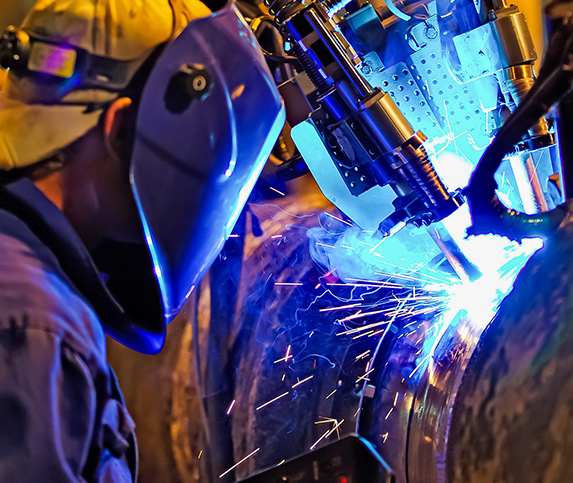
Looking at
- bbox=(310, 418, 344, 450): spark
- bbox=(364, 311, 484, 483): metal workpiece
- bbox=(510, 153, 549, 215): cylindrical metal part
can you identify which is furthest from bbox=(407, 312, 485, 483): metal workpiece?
bbox=(510, 153, 549, 215): cylindrical metal part

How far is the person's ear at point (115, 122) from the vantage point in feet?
2.72

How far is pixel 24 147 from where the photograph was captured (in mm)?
817

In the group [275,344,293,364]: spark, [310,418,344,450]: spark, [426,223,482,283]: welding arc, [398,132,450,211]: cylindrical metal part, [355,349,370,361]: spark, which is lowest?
[310,418,344,450]: spark

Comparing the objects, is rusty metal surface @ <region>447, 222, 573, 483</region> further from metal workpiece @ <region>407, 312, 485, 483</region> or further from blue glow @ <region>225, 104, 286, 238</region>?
blue glow @ <region>225, 104, 286, 238</region>

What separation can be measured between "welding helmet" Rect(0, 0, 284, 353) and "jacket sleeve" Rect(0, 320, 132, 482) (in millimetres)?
191

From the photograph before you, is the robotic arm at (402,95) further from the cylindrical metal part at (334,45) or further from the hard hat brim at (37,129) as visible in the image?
the hard hat brim at (37,129)

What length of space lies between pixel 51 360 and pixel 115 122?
0.39 m

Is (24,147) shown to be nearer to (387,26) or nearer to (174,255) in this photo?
(174,255)

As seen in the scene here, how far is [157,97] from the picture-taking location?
84 centimetres

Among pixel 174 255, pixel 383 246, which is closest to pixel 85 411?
pixel 174 255

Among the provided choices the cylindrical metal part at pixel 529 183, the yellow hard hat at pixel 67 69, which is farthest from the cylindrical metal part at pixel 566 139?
the yellow hard hat at pixel 67 69

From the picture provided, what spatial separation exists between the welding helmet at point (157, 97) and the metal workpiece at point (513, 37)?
0.53 m

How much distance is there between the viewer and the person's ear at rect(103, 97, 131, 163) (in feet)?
2.72

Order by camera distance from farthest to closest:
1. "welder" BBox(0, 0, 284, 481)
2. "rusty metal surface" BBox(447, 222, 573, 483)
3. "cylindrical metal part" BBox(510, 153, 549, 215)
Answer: "cylindrical metal part" BBox(510, 153, 549, 215) < "welder" BBox(0, 0, 284, 481) < "rusty metal surface" BBox(447, 222, 573, 483)
